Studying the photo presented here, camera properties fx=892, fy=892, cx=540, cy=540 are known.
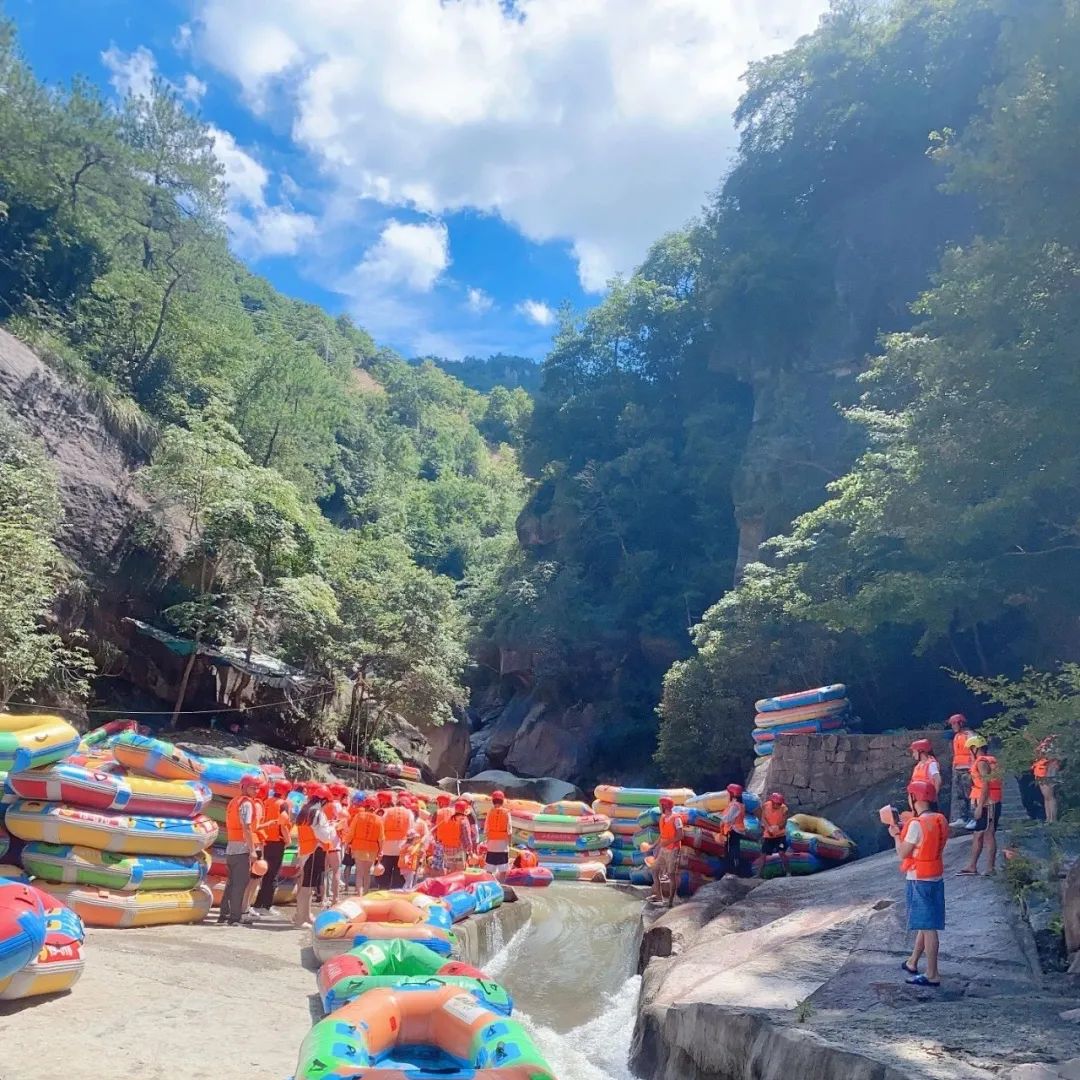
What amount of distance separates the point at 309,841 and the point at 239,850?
0.89 m

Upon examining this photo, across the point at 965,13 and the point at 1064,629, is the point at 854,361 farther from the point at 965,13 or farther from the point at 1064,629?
the point at 1064,629

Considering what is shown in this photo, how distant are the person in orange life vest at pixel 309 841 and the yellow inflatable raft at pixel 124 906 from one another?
1.16m

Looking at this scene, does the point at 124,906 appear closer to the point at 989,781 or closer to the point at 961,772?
the point at 989,781

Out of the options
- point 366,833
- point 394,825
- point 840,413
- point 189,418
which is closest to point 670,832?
point 394,825

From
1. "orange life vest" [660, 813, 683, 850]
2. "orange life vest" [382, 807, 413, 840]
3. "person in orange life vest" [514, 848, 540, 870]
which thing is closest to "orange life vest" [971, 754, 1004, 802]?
"orange life vest" [660, 813, 683, 850]

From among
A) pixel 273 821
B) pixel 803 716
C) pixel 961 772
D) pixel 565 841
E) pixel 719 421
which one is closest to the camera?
pixel 273 821

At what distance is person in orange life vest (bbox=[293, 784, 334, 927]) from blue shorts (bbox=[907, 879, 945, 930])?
628 centimetres

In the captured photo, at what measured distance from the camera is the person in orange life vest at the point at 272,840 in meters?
9.73

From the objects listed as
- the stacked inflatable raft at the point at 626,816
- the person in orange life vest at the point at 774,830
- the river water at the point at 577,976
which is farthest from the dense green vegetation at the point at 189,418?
the person in orange life vest at the point at 774,830

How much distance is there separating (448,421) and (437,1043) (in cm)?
7475

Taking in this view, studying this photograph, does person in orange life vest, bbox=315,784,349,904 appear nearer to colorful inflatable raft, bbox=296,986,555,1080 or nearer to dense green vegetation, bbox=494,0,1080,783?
colorful inflatable raft, bbox=296,986,555,1080

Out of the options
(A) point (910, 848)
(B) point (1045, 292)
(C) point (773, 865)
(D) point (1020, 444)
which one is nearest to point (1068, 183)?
(B) point (1045, 292)

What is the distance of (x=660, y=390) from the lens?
38.4m

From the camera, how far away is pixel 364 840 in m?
11.2
